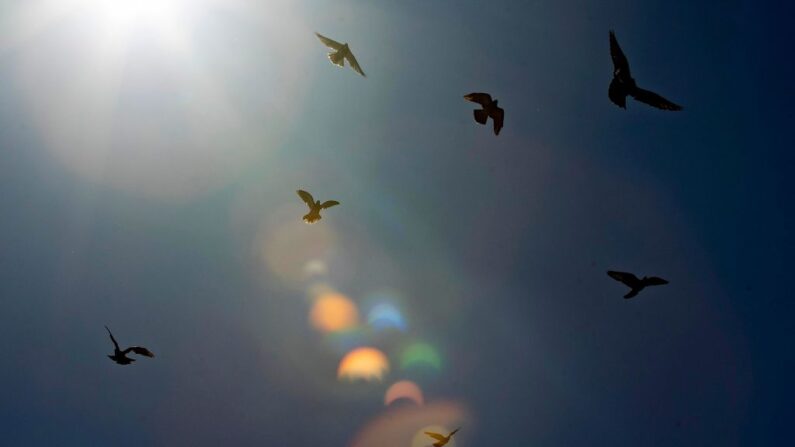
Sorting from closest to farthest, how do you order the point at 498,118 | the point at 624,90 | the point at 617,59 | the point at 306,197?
the point at 617,59
the point at 624,90
the point at 498,118
the point at 306,197

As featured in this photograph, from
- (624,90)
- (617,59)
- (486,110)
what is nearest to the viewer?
(617,59)

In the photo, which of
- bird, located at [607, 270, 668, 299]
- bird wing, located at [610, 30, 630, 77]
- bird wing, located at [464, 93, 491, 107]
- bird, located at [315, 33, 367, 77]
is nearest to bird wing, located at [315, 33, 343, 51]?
bird, located at [315, 33, 367, 77]

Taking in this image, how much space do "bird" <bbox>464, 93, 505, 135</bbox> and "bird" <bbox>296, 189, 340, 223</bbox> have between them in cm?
559

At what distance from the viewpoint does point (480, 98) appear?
1513 centimetres

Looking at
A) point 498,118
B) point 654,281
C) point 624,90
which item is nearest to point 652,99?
point 624,90

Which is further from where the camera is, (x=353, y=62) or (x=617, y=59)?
(x=353, y=62)

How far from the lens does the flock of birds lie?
12953 millimetres

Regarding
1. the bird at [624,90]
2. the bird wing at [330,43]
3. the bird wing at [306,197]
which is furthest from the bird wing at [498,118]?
the bird wing at [306,197]

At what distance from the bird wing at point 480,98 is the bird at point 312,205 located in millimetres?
5626

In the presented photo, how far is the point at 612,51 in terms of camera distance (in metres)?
12.7

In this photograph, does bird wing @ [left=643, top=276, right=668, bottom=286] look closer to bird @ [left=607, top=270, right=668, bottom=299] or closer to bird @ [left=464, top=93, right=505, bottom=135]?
bird @ [left=607, top=270, right=668, bottom=299]

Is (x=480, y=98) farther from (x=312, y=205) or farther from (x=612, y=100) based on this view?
(x=312, y=205)

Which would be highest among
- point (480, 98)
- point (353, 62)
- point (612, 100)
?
point (353, 62)

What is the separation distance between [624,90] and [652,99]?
2.38 feet
